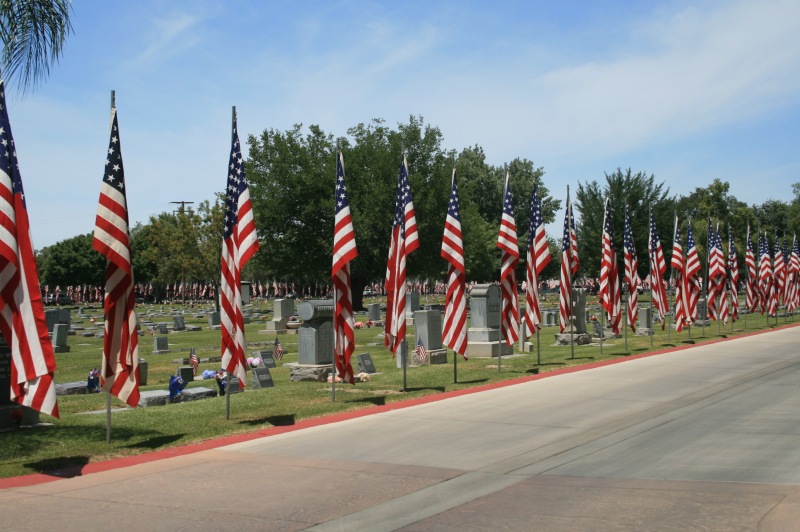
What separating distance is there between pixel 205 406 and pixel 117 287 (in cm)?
410

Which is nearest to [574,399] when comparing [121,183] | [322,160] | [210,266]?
[121,183]

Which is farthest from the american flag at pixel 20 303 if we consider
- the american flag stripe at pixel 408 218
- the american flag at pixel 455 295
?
the american flag at pixel 455 295

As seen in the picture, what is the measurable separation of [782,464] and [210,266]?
53815mm

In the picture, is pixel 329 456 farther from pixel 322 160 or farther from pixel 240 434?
pixel 322 160

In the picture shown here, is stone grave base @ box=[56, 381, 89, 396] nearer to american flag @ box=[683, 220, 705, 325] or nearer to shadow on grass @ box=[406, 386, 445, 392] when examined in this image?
shadow on grass @ box=[406, 386, 445, 392]

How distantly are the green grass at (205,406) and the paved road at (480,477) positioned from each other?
92 centimetres

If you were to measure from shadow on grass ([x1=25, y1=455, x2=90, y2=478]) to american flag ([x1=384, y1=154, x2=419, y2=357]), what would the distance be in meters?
6.96

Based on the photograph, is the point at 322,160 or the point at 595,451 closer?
the point at 595,451

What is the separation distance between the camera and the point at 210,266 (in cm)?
5906

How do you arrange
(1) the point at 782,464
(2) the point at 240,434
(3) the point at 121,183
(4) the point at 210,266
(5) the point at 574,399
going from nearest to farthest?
(1) the point at 782,464 < (3) the point at 121,183 < (2) the point at 240,434 < (5) the point at 574,399 < (4) the point at 210,266

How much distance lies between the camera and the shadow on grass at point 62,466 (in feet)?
29.7

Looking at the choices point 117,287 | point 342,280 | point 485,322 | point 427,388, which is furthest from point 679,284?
point 117,287

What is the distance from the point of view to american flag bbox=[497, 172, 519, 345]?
1914cm

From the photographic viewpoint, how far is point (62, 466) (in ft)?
30.8
